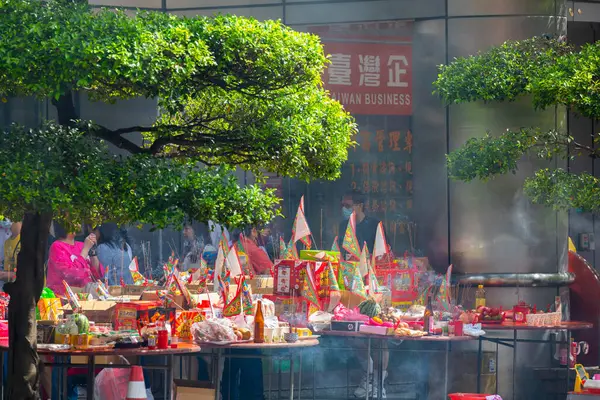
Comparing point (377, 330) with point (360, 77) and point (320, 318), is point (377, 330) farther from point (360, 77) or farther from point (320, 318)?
point (360, 77)

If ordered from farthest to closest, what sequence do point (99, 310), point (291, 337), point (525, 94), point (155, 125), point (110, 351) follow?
point (525, 94) < point (99, 310) < point (291, 337) < point (110, 351) < point (155, 125)

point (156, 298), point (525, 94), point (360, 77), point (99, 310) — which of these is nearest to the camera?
point (99, 310)

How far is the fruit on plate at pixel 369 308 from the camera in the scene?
36.9 ft

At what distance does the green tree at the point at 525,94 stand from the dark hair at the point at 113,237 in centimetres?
440

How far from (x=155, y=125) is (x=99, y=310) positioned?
246 centimetres

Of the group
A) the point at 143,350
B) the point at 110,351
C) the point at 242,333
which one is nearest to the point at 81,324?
the point at 110,351

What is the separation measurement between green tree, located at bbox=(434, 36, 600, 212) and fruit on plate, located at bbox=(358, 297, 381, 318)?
2.24m

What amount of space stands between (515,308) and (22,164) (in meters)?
7.02

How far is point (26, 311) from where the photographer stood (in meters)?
8.08

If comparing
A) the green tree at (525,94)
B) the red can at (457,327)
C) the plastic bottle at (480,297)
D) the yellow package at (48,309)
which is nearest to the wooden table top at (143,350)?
the yellow package at (48,309)

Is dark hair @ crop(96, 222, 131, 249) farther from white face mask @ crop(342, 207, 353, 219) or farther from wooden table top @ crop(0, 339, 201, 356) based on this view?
wooden table top @ crop(0, 339, 201, 356)

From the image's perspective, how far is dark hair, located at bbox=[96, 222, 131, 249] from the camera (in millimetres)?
14297

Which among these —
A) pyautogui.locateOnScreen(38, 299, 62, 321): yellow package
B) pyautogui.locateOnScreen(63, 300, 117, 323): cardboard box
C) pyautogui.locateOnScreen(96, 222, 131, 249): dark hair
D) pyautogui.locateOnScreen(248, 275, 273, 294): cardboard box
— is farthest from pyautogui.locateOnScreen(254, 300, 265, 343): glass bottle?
pyautogui.locateOnScreen(96, 222, 131, 249): dark hair

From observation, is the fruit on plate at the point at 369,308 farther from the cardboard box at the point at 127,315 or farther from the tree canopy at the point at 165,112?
the tree canopy at the point at 165,112
